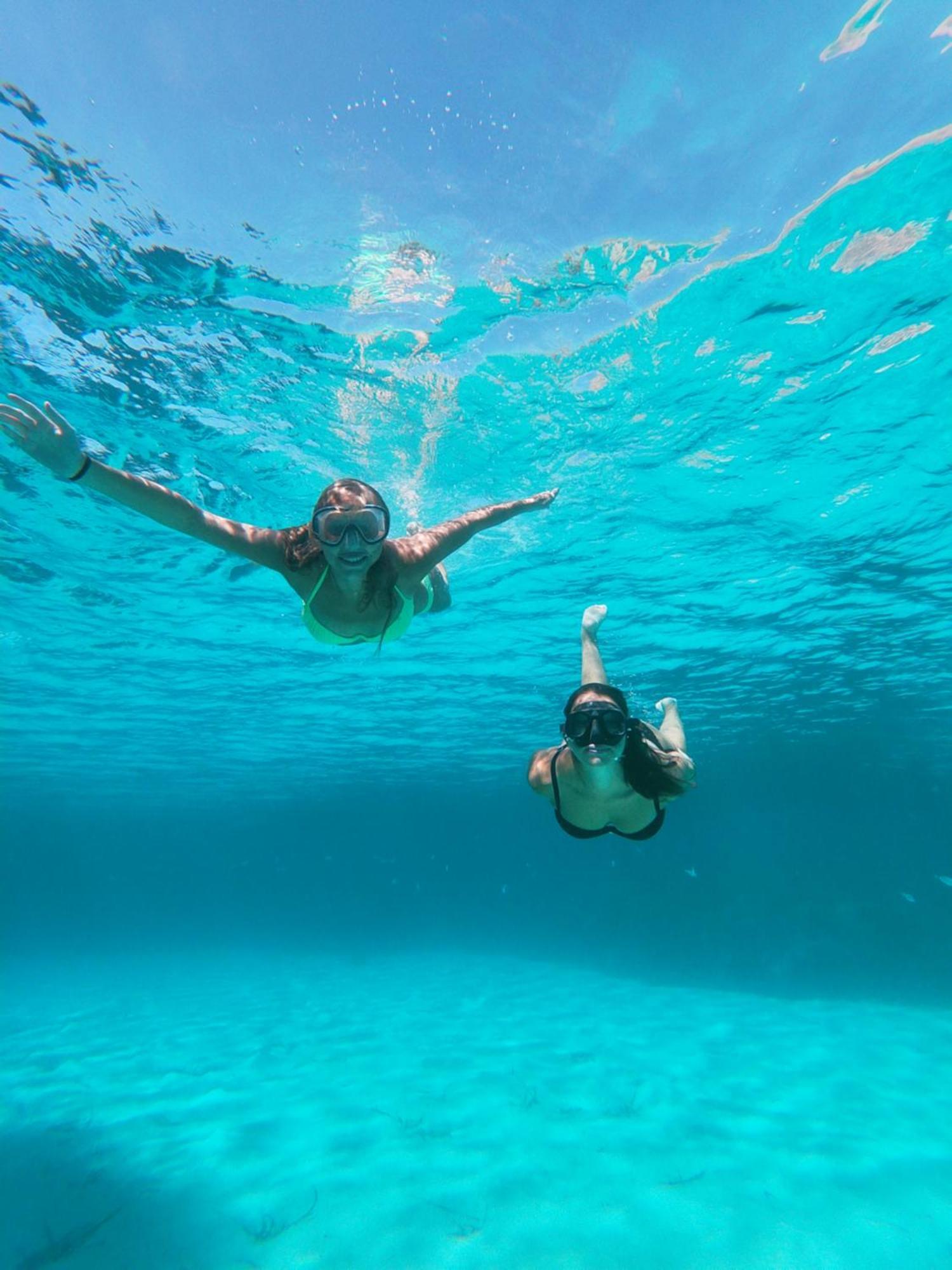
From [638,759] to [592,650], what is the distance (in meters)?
1.74

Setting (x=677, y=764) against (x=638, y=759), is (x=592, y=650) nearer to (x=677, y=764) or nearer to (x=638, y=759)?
(x=638, y=759)

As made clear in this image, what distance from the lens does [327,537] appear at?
15.1 feet

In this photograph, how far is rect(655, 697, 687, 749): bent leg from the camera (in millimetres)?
5789

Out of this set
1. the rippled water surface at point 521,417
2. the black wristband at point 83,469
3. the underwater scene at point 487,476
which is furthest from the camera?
the rippled water surface at point 521,417

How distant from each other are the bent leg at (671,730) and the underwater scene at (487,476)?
19.4 inches

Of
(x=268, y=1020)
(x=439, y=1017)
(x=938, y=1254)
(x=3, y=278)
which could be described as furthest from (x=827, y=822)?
(x=3, y=278)

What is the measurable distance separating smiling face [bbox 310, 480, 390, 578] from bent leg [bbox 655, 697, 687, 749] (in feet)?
10.1

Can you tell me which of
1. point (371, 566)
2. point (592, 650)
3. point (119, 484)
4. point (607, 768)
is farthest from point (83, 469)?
point (592, 650)

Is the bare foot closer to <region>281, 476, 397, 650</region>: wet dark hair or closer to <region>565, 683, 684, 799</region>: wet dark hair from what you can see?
<region>565, 683, 684, 799</region>: wet dark hair

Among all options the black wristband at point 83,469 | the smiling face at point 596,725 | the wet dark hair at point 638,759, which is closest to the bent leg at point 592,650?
the wet dark hair at point 638,759

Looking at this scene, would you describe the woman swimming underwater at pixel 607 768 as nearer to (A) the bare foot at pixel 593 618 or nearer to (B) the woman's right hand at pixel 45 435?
(A) the bare foot at pixel 593 618

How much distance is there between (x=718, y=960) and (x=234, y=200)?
4234 centimetres

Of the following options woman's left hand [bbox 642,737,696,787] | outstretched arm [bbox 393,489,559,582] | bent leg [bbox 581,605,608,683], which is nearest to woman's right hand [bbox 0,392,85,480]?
outstretched arm [bbox 393,489,559,582]

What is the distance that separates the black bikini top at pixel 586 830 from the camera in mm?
5543
